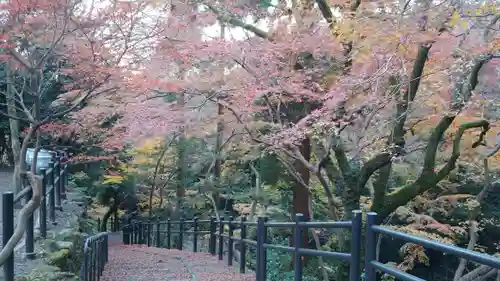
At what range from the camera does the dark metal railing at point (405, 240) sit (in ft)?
6.53

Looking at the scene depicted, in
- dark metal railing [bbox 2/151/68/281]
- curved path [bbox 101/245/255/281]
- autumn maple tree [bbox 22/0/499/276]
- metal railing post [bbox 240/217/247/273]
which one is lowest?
curved path [bbox 101/245/255/281]

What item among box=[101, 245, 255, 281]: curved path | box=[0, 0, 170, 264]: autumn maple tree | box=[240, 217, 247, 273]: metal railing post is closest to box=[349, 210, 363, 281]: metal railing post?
box=[0, 0, 170, 264]: autumn maple tree

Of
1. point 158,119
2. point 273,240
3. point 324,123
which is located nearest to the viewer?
point 324,123

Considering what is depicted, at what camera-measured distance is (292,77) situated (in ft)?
29.9

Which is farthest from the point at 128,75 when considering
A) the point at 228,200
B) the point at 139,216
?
the point at 139,216

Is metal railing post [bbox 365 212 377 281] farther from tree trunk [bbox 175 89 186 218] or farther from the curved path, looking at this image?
tree trunk [bbox 175 89 186 218]

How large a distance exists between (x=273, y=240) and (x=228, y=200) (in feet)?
→ 18.7

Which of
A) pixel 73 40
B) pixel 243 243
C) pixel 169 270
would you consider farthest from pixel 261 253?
pixel 73 40

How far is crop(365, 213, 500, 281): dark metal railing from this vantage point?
6.53 ft

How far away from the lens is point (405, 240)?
2.55 meters

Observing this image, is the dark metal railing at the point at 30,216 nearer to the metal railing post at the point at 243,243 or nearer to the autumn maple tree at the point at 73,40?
the autumn maple tree at the point at 73,40

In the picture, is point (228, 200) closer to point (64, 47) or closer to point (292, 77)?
point (292, 77)

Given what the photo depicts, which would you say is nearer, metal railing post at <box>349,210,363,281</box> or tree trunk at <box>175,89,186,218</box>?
metal railing post at <box>349,210,363,281</box>

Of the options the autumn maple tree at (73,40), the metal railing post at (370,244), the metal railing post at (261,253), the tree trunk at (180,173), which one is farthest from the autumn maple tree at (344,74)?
the tree trunk at (180,173)
